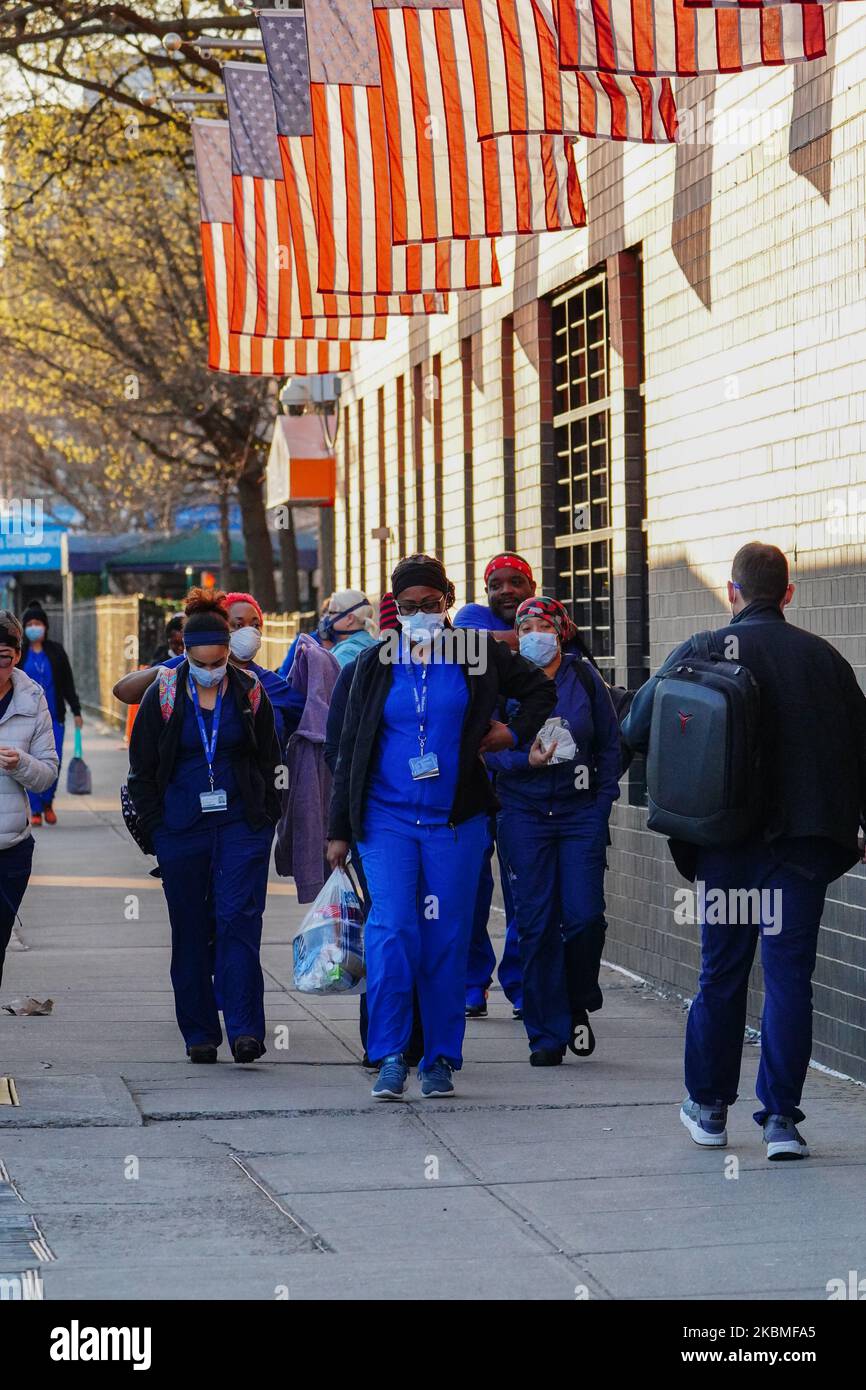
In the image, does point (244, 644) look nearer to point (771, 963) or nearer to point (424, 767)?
point (424, 767)

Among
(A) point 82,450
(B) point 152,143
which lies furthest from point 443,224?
(A) point 82,450

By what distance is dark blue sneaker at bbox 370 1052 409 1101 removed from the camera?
8.12m

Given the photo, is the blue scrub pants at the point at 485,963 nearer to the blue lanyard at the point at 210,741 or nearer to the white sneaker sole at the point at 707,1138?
the blue lanyard at the point at 210,741

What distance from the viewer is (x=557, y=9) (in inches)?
343

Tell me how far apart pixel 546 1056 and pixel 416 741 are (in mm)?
1541

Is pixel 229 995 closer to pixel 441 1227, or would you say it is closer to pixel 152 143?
pixel 441 1227

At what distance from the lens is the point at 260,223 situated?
600 inches

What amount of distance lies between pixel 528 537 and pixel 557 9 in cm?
584

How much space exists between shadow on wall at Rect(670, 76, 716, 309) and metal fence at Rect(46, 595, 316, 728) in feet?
36.9

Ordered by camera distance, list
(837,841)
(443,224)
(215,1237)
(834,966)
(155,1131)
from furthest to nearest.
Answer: (443,224)
(834,966)
(155,1131)
(837,841)
(215,1237)

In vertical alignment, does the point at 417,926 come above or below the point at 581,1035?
above

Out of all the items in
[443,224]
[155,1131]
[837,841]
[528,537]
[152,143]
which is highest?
[152,143]

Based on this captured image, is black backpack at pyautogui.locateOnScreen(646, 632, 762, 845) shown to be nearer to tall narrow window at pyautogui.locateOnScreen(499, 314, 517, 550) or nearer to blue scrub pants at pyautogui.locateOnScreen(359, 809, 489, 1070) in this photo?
blue scrub pants at pyautogui.locateOnScreen(359, 809, 489, 1070)

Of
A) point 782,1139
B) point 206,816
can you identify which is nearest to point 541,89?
point 206,816
